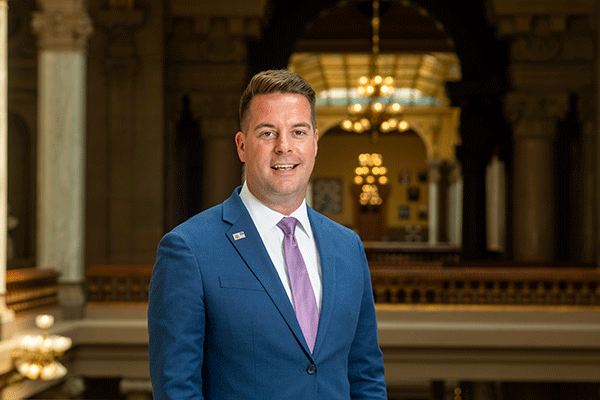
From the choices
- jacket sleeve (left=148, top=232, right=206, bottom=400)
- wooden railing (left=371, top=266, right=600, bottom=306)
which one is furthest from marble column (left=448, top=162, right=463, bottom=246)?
jacket sleeve (left=148, top=232, right=206, bottom=400)

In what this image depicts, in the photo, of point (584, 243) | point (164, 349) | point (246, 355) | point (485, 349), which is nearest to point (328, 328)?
point (246, 355)

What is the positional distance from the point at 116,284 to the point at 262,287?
26.6ft

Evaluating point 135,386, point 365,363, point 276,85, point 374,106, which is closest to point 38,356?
point 135,386

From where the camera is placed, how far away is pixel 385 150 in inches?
1481

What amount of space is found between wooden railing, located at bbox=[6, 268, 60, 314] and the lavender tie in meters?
6.69

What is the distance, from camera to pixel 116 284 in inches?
375

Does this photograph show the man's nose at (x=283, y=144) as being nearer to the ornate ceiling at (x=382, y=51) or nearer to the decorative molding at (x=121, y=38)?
the decorative molding at (x=121, y=38)

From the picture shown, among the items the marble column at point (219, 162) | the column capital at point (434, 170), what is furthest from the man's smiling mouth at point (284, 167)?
the column capital at point (434, 170)

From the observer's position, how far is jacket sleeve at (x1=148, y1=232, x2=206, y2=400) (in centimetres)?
174

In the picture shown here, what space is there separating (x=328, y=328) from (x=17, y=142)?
41.7 ft

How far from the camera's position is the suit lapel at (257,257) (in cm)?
179

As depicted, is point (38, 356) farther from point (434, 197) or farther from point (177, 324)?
point (434, 197)

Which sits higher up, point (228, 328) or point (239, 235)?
point (239, 235)

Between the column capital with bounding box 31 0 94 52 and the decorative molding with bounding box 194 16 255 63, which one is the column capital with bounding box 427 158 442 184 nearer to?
the decorative molding with bounding box 194 16 255 63
